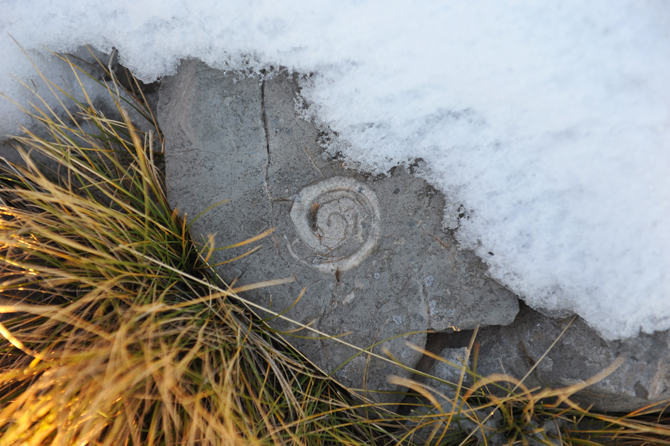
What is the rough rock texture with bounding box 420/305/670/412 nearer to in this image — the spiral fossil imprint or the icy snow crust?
the icy snow crust

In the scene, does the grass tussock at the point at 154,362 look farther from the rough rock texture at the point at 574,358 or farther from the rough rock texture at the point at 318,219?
the rough rock texture at the point at 318,219

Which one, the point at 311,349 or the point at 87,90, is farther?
the point at 87,90

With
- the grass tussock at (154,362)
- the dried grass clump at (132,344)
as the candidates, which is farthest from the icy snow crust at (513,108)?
the dried grass clump at (132,344)

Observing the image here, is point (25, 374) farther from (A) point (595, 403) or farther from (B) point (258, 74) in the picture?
(A) point (595, 403)

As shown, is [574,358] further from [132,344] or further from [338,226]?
[132,344]

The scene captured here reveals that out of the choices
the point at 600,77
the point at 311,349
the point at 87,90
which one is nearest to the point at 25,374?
the point at 311,349

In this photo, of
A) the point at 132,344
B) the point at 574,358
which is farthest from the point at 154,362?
A: the point at 574,358
